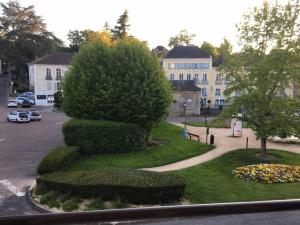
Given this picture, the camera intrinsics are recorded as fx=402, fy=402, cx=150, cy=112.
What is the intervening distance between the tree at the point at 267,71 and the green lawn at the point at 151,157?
4192 mm

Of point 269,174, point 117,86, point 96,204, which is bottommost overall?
point 96,204

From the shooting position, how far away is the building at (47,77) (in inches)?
2717

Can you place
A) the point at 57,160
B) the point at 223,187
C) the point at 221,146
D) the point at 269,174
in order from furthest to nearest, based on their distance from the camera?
1. the point at 221,146
2. the point at 57,160
3. the point at 269,174
4. the point at 223,187

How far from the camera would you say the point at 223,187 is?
1919cm

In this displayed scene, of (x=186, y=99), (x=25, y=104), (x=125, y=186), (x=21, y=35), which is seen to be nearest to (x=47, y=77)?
(x=25, y=104)

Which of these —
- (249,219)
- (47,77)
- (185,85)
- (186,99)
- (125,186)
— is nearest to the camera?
(249,219)

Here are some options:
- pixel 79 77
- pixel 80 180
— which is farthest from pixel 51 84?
pixel 80 180

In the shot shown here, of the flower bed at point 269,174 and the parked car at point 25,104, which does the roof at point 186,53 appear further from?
the flower bed at point 269,174

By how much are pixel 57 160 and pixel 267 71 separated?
13916 mm

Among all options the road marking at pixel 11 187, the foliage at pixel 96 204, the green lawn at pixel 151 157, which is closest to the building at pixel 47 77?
the green lawn at pixel 151 157

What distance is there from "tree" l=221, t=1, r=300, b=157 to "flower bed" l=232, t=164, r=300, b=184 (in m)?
4.27

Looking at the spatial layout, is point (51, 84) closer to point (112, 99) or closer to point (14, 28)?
point (14, 28)

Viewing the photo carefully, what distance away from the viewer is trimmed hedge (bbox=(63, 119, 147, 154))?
2675cm

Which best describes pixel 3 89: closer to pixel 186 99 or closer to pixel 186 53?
pixel 186 53
